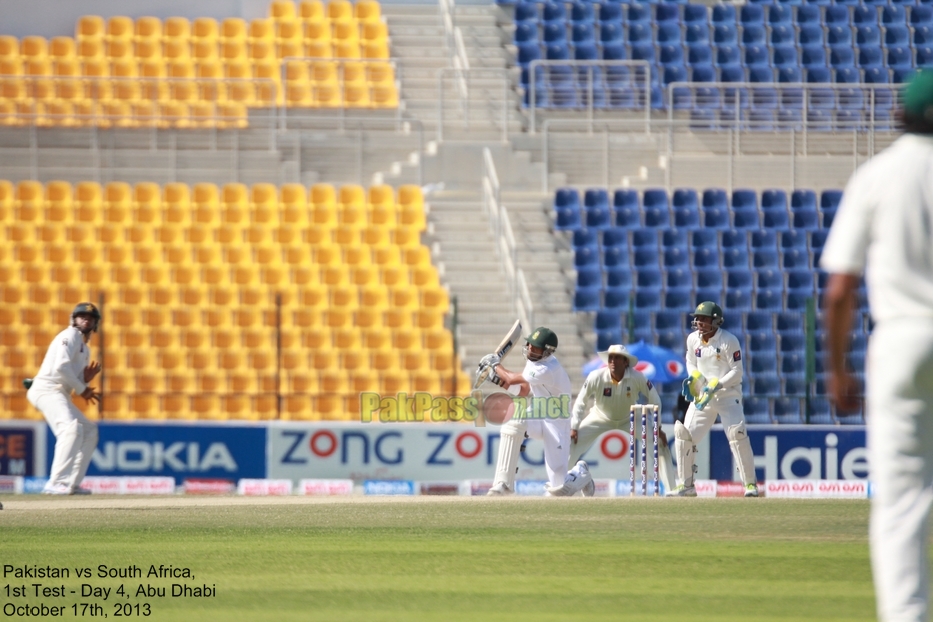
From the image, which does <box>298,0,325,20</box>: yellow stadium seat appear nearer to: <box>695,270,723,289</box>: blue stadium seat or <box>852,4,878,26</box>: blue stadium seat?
<box>695,270,723,289</box>: blue stadium seat

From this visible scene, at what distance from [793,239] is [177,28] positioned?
11569 millimetres

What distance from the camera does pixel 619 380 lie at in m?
15.3

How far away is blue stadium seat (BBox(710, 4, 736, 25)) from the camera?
86.8ft

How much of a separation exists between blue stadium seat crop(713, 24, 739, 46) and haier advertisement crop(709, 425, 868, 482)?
35.5ft

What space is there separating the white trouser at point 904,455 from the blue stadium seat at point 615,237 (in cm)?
1738

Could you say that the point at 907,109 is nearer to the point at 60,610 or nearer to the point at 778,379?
the point at 60,610

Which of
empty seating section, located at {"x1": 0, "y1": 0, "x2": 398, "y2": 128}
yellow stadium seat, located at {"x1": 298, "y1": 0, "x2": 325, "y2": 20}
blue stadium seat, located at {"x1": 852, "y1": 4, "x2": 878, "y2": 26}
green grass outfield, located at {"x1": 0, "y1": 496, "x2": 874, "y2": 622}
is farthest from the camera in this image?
yellow stadium seat, located at {"x1": 298, "y1": 0, "x2": 325, "y2": 20}

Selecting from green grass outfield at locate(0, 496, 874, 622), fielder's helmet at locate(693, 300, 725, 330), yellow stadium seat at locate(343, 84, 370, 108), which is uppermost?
yellow stadium seat at locate(343, 84, 370, 108)

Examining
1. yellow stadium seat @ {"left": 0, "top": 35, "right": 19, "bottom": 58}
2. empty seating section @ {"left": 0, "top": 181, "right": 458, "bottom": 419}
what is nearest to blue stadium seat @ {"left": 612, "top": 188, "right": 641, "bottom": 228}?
empty seating section @ {"left": 0, "top": 181, "right": 458, "bottom": 419}

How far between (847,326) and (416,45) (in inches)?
866

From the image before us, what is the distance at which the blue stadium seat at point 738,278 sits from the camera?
70.7 feet

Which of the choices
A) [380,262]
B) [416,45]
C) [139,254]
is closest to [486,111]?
[416,45]

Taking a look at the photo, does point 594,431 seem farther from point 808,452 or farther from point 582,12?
point 582,12

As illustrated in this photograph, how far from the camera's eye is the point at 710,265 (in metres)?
21.7
